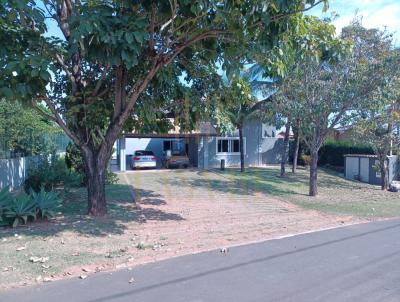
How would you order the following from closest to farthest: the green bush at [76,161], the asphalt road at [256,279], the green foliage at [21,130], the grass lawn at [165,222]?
the asphalt road at [256,279]
the grass lawn at [165,222]
the green foliage at [21,130]
the green bush at [76,161]

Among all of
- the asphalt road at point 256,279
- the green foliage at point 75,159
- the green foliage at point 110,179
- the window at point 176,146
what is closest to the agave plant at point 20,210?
the asphalt road at point 256,279

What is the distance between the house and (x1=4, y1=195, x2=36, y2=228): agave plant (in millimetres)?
15832

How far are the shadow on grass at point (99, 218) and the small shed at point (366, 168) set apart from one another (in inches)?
513

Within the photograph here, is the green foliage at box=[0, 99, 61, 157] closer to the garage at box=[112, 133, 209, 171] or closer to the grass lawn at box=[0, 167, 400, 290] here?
the grass lawn at box=[0, 167, 400, 290]

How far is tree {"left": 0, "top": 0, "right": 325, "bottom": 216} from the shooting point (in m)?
7.21

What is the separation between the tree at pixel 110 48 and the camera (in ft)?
23.7

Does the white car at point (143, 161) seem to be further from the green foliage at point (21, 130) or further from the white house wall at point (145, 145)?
the white house wall at point (145, 145)

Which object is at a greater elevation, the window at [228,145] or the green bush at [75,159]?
the window at [228,145]

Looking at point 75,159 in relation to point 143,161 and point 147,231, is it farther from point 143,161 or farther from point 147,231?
point 147,231

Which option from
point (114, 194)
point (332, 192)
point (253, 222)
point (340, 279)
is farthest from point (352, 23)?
point (340, 279)

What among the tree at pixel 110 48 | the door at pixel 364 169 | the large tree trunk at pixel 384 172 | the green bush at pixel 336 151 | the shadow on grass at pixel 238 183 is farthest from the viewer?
the green bush at pixel 336 151

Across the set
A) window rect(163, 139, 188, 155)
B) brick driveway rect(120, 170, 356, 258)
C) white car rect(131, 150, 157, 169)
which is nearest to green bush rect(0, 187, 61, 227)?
brick driveway rect(120, 170, 356, 258)

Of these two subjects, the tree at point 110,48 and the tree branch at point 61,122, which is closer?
the tree at point 110,48

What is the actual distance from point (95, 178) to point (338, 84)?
9.53 metres
